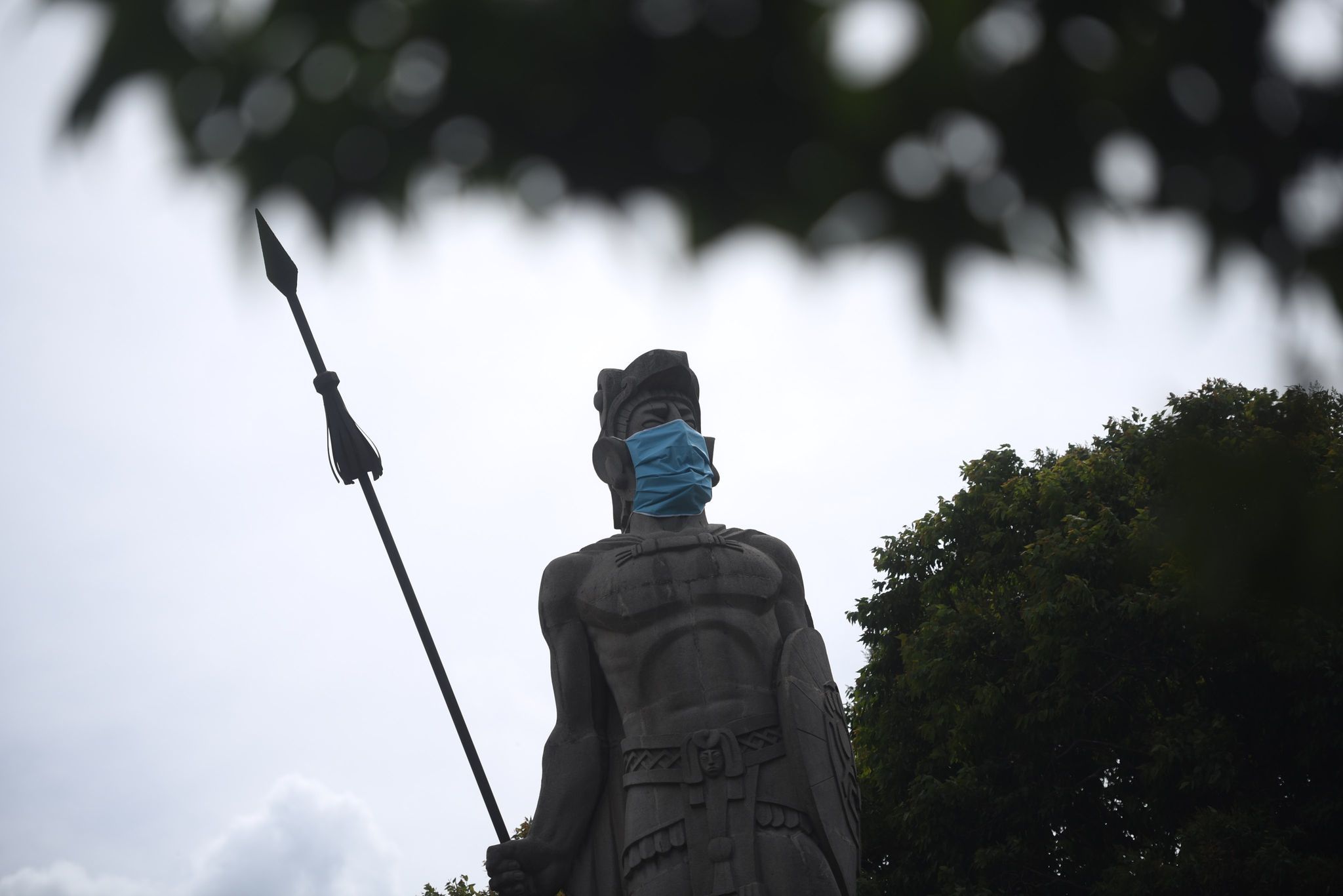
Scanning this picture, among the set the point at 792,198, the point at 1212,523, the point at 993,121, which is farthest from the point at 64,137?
the point at 1212,523

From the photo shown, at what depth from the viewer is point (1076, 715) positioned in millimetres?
14812

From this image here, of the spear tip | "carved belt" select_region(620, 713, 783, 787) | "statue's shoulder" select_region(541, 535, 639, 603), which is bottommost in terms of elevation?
"carved belt" select_region(620, 713, 783, 787)

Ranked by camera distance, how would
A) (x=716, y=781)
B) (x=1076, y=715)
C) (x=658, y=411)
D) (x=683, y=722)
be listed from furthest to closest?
(x=1076, y=715), (x=658, y=411), (x=683, y=722), (x=716, y=781)

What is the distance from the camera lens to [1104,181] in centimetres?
223

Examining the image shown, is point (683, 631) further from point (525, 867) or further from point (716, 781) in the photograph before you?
point (525, 867)

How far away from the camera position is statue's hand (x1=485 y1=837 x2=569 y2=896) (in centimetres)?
672

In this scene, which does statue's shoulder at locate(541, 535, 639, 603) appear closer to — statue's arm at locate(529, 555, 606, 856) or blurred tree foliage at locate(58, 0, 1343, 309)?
statue's arm at locate(529, 555, 606, 856)

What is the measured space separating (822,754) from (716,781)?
20.7 inches

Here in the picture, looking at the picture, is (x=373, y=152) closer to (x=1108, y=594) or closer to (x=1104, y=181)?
(x=1104, y=181)

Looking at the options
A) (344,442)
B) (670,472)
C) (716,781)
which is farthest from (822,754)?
(344,442)

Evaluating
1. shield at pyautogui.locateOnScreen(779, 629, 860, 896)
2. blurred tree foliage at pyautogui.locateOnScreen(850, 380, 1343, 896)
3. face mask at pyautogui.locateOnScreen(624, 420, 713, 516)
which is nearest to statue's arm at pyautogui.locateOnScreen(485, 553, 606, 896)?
face mask at pyautogui.locateOnScreen(624, 420, 713, 516)

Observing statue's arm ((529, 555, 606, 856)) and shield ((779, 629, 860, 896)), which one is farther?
statue's arm ((529, 555, 606, 856))

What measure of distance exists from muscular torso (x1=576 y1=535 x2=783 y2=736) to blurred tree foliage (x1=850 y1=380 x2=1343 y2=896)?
18.6ft

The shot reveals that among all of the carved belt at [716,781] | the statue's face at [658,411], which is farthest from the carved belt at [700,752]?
the statue's face at [658,411]
